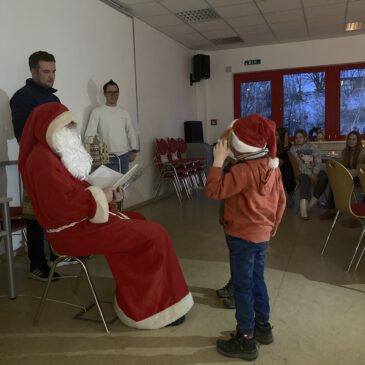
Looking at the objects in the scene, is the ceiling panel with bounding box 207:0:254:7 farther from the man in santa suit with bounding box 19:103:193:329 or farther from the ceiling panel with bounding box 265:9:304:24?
the man in santa suit with bounding box 19:103:193:329

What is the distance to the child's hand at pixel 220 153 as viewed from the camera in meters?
1.95

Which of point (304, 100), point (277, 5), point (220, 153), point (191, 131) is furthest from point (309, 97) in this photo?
point (220, 153)

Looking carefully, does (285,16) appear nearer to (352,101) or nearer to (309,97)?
(309,97)

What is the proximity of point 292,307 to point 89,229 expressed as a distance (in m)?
1.30

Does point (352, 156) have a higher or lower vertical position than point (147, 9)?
lower

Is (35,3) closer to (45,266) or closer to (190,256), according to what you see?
(45,266)

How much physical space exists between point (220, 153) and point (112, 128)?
3.07 m

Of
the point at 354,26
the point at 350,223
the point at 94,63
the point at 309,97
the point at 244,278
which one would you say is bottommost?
the point at 350,223

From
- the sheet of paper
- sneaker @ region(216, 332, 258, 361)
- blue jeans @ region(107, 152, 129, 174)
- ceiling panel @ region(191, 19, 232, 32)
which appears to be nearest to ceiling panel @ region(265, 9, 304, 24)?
ceiling panel @ region(191, 19, 232, 32)

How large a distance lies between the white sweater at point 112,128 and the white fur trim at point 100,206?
8.94ft

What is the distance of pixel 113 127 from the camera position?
4836mm

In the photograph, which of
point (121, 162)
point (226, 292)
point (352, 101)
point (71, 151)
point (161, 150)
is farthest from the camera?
point (352, 101)

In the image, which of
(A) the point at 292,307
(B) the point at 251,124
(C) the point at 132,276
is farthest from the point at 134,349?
(B) the point at 251,124

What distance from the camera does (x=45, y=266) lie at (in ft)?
10.4
